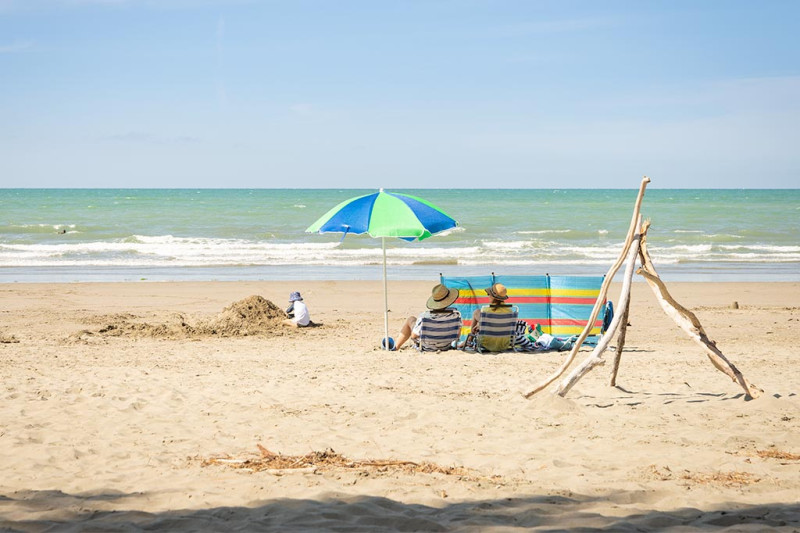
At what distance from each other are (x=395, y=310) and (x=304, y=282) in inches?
178

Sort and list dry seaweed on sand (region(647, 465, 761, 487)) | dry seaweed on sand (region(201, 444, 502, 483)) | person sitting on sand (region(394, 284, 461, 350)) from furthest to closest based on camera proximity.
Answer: person sitting on sand (region(394, 284, 461, 350)) < dry seaweed on sand (region(201, 444, 502, 483)) < dry seaweed on sand (region(647, 465, 761, 487))

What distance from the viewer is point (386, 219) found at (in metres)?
8.48

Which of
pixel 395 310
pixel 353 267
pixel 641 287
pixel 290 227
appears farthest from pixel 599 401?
pixel 290 227

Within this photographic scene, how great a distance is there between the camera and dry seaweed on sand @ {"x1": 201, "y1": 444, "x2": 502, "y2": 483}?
4.53m

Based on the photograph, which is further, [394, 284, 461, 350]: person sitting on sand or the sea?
the sea

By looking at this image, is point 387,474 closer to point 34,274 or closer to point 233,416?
point 233,416

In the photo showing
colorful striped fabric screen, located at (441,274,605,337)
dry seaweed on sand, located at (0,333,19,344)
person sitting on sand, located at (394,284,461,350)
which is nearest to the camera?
person sitting on sand, located at (394,284,461,350)

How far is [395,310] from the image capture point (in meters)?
13.0

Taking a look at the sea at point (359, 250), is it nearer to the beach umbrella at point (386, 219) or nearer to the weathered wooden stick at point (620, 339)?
the beach umbrella at point (386, 219)

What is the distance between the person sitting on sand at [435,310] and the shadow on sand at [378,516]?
4.79 meters

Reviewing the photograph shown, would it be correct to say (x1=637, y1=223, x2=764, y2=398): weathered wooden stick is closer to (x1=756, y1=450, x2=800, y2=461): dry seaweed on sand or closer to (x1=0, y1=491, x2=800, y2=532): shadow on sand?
(x1=756, y1=450, x2=800, y2=461): dry seaweed on sand

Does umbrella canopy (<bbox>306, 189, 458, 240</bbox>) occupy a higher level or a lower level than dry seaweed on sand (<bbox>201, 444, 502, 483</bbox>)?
higher

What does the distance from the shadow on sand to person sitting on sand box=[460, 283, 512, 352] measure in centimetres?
470

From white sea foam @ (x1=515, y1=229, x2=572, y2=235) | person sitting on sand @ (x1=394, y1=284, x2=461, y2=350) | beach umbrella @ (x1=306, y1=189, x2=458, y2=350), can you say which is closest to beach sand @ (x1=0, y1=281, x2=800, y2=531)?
person sitting on sand @ (x1=394, y1=284, x2=461, y2=350)
